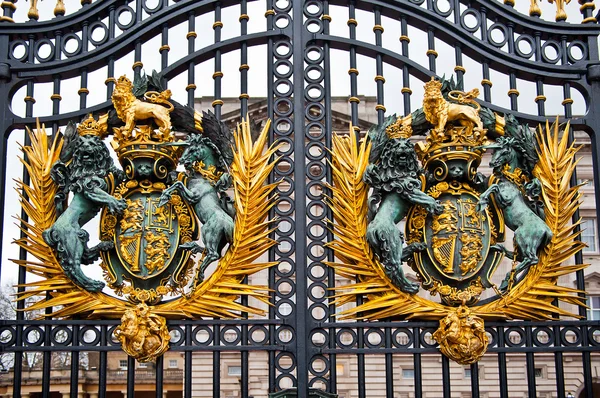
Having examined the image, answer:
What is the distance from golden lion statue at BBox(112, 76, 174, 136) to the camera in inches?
398

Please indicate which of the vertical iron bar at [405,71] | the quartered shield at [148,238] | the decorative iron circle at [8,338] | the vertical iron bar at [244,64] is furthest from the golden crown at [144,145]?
the vertical iron bar at [405,71]

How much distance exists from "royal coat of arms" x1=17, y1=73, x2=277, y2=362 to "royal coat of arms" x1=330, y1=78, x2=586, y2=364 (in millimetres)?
960

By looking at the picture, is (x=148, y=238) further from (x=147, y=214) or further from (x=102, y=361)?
(x=102, y=361)

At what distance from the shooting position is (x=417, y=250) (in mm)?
9883

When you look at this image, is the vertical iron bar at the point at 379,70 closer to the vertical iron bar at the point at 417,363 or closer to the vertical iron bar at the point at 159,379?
the vertical iron bar at the point at 417,363

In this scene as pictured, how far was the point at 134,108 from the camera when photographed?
1014cm

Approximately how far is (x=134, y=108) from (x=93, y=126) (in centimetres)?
49

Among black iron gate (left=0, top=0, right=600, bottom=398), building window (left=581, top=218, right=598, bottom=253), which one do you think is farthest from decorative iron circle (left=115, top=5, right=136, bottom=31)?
building window (left=581, top=218, right=598, bottom=253)

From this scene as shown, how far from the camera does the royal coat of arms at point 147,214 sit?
9773 mm

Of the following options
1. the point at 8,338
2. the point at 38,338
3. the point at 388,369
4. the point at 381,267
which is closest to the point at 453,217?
the point at 381,267

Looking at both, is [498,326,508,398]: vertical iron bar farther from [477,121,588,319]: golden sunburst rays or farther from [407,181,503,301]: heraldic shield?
[407,181,503,301]: heraldic shield

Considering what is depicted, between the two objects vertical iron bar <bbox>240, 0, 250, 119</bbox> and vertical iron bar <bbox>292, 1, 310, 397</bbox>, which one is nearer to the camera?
vertical iron bar <bbox>292, 1, 310, 397</bbox>

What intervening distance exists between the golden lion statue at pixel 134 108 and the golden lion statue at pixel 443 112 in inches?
109

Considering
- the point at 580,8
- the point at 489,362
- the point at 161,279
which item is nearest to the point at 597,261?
the point at 489,362
